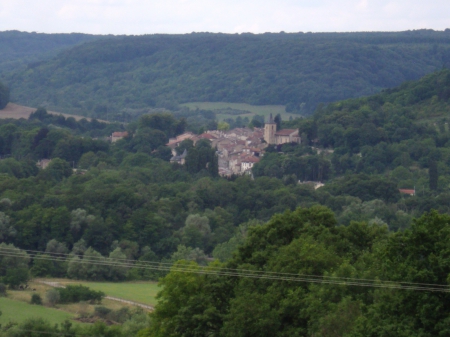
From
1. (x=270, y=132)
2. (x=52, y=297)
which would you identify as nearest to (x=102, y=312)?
(x=52, y=297)

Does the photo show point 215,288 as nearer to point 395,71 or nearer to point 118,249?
point 118,249

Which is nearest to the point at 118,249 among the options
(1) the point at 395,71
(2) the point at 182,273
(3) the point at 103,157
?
(2) the point at 182,273

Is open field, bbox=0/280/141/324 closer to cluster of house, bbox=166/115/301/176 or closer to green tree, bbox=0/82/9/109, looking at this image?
cluster of house, bbox=166/115/301/176

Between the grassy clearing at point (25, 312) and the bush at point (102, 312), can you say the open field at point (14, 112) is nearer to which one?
the grassy clearing at point (25, 312)

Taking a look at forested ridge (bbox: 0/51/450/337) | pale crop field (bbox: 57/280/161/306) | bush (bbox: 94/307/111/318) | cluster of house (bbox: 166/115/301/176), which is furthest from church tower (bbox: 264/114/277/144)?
bush (bbox: 94/307/111/318)

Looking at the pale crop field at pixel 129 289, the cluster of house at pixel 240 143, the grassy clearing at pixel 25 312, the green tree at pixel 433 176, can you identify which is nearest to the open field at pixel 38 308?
the grassy clearing at pixel 25 312

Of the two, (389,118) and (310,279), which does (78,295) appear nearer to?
(310,279)
